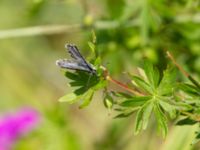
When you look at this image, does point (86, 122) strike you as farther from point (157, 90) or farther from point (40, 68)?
point (157, 90)

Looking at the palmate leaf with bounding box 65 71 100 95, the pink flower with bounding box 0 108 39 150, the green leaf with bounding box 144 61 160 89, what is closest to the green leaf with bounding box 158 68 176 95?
the green leaf with bounding box 144 61 160 89

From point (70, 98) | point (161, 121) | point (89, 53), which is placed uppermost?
point (89, 53)

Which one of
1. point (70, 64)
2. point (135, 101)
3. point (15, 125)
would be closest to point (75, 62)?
point (70, 64)

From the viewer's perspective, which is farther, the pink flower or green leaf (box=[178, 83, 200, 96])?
the pink flower

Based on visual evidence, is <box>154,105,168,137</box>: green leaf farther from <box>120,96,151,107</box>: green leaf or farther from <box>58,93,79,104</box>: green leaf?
<box>58,93,79,104</box>: green leaf

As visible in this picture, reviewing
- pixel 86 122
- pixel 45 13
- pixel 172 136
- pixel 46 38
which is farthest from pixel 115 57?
pixel 46 38

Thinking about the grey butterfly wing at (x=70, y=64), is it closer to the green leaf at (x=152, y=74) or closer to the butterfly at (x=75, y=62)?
the butterfly at (x=75, y=62)

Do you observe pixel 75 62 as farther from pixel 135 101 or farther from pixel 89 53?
pixel 89 53
